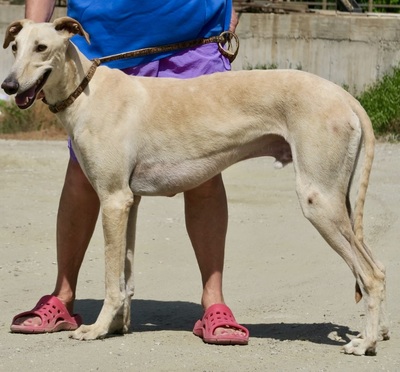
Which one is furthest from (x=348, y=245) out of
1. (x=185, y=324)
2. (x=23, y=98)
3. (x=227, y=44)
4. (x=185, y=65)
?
(x=23, y=98)

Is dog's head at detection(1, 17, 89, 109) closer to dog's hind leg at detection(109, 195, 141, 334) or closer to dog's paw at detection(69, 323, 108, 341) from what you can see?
dog's hind leg at detection(109, 195, 141, 334)

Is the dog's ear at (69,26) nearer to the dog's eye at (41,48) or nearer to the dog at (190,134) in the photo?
the dog at (190,134)

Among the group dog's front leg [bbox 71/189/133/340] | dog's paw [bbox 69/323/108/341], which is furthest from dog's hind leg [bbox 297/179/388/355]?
dog's paw [bbox 69/323/108/341]

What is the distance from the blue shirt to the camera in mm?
5543

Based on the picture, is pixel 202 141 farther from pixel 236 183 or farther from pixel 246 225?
pixel 236 183

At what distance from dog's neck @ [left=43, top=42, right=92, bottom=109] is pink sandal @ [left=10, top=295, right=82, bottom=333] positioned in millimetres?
1055

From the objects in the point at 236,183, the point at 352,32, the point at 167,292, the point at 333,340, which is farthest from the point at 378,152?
the point at 333,340

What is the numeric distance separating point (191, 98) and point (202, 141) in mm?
214

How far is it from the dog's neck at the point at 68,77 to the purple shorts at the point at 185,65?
39 cm

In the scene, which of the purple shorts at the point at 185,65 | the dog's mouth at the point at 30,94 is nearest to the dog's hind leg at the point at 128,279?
the purple shorts at the point at 185,65

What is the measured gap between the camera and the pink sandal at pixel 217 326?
5.29 metres

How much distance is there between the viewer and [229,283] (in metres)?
6.66

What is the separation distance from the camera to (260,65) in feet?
49.0

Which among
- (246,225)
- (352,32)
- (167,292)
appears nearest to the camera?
(167,292)
